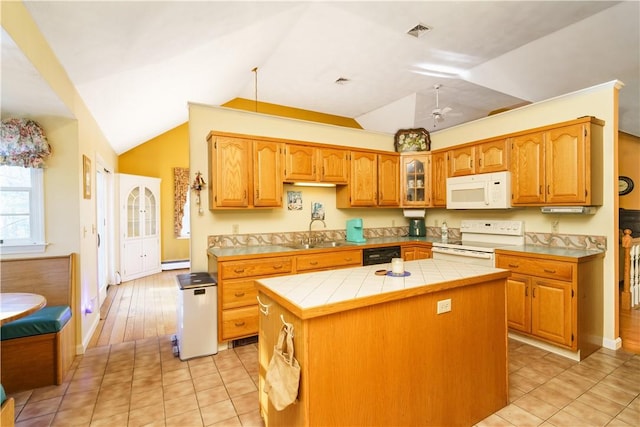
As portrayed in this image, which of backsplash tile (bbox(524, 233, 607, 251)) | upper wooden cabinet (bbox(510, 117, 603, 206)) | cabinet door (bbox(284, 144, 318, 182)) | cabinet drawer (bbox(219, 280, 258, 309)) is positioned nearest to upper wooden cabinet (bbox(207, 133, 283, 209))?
cabinet door (bbox(284, 144, 318, 182))

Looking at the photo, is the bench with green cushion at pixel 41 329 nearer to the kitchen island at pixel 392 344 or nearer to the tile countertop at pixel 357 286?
the kitchen island at pixel 392 344

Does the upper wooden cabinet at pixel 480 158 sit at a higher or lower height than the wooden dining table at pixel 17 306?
higher

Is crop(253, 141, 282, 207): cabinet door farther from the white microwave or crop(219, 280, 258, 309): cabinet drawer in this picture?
the white microwave

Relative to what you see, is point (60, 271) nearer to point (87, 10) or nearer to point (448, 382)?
point (87, 10)

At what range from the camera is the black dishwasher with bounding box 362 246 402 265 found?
151 inches

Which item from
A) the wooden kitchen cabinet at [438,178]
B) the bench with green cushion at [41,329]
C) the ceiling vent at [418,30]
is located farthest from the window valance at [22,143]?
the wooden kitchen cabinet at [438,178]

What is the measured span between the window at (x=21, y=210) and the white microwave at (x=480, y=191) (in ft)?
14.8

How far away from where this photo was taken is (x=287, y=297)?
4.94 feet

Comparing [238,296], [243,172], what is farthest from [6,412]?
[243,172]

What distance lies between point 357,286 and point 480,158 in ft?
9.82

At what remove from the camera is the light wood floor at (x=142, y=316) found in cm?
327

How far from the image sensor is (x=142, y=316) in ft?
13.1

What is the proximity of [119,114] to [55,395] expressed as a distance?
3309mm

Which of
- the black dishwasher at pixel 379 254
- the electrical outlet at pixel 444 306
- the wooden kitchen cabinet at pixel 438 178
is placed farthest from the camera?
the wooden kitchen cabinet at pixel 438 178
